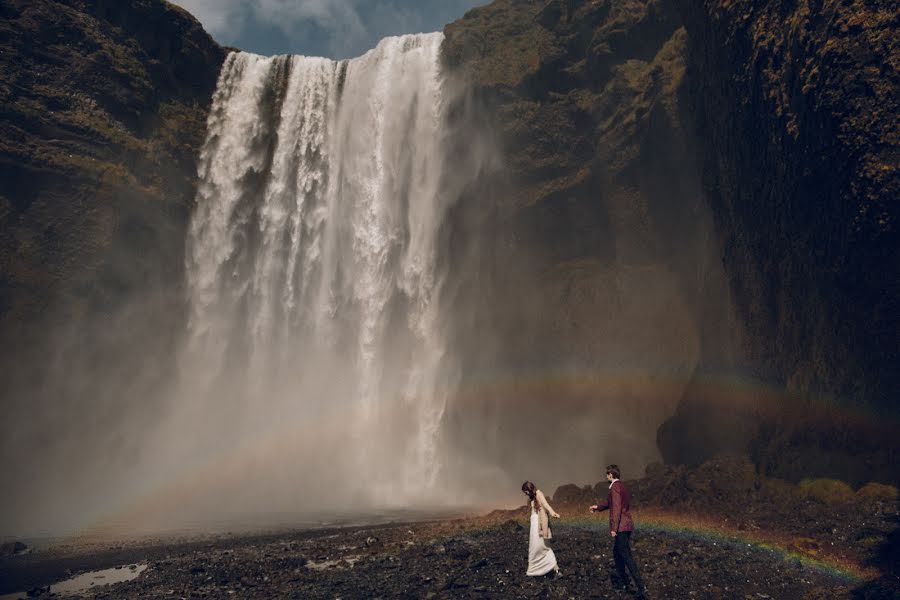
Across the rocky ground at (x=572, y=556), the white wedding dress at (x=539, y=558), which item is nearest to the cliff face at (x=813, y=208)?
the rocky ground at (x=572, y=556)

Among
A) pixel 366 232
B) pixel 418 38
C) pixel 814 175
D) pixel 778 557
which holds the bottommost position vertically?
pixel 778 557

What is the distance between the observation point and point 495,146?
129ft

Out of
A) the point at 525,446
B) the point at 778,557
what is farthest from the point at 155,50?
the point at 778,557

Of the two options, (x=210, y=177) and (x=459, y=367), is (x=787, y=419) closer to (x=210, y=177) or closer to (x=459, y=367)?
(x=459, y=367)

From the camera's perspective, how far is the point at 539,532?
1142 cm

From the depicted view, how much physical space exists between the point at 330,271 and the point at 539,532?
30.1 m

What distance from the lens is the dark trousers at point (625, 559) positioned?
10.6 metres

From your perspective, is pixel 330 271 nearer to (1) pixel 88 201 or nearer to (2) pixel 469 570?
(1) pixel 88 201

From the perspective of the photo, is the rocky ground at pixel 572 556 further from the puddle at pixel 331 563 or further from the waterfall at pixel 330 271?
the waterfall at pixel 330 271

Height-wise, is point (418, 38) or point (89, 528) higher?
point (418, 38)

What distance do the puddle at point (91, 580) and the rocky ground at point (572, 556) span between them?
34cm

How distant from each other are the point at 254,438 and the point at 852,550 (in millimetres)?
32253

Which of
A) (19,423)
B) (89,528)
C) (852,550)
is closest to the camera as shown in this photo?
(852,550)

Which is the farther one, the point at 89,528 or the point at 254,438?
the point at 254,438
